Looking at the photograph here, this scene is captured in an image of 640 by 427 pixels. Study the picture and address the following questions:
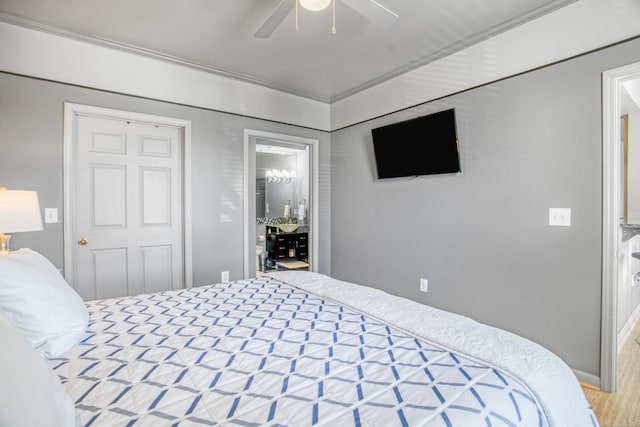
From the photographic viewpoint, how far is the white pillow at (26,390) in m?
0.51

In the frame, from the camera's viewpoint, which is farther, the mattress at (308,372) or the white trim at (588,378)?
the white trim at (588,378)

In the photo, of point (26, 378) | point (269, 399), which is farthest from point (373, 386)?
point (26, 378)

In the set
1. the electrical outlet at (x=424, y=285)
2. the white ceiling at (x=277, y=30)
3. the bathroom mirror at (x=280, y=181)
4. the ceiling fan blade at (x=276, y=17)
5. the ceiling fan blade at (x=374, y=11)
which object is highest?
the white ceiling at (x=277, y=30)

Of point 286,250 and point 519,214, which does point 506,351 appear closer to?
point 519,214

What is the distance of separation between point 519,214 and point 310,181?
7.83 ft

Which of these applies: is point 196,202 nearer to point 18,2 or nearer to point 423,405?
point 18,2

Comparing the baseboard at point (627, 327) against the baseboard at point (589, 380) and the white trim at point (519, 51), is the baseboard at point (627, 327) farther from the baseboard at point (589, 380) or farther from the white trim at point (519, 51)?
the white trim at point (519, 51)

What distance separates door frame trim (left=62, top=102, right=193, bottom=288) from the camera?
2.52m

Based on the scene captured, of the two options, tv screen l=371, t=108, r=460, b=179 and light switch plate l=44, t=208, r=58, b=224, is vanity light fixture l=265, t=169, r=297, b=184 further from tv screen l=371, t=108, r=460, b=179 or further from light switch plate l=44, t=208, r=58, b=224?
light switch plate l=44, t=208, r=58, b=224

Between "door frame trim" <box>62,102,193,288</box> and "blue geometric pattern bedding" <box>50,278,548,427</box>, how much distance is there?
1.39 m

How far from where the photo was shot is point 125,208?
2.85 metres

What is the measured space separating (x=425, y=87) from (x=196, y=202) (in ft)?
8.23

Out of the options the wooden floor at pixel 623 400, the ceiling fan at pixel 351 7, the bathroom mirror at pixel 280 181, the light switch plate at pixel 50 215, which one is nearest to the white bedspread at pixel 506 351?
the wooden floor at pixel 623 400

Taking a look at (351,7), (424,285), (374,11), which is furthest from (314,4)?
(424,285)
